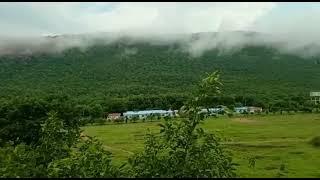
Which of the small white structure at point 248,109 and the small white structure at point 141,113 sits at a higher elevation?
the small white structure at point 248,109

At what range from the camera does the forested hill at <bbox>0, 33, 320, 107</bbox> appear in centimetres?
11594

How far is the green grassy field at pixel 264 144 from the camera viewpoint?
104 ft

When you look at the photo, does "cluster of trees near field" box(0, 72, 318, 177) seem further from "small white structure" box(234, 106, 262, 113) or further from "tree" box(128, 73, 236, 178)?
"small white structure" box(234, 106, 262, 113)

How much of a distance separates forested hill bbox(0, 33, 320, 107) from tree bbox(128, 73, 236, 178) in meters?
88.1

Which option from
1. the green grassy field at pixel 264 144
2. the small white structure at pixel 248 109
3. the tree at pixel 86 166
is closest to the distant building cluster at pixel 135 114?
the small white structure at pixel 248 109

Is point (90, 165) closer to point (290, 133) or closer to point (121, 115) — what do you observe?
point (290, 133)

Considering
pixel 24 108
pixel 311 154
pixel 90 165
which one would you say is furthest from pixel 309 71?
pixel 90 165

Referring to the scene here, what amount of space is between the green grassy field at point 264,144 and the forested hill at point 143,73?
35054 millimetres

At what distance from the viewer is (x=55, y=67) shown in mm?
157000

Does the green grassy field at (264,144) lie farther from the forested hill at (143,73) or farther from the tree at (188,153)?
the forested hill at (143,73)

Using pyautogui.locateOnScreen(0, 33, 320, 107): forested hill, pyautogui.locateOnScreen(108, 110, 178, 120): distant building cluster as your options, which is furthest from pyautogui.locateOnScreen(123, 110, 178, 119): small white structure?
pyautogui.locateOnScreen(0, 33, 320, 107): forested hill

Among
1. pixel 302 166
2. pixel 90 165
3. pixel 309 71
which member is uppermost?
pixel 309 71

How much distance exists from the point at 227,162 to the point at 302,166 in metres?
26.6

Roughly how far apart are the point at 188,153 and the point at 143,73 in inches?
5608
